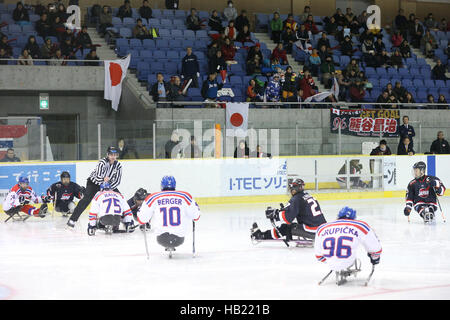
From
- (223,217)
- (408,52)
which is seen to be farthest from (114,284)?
(408,52)

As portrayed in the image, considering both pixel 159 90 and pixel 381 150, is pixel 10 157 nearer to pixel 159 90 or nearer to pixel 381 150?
pixel 159 90

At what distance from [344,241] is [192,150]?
9.96m

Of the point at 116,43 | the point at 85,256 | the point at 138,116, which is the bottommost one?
the point at 85,256

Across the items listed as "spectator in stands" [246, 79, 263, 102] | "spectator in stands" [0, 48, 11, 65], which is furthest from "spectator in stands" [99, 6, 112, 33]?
"spectator in stands" [246, 79, 263, 102]

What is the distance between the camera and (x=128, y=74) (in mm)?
20203

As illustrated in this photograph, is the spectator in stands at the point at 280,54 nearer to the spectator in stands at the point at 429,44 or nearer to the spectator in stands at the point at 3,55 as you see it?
the spectator in stands at the point at 429,44

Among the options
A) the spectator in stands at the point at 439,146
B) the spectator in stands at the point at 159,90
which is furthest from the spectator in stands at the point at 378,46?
the spectator in stands at the point at 159,90

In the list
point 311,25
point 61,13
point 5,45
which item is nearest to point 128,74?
point 61,13

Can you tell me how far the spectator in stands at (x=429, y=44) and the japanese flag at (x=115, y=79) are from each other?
38.2 ft

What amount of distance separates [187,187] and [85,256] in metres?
7.15

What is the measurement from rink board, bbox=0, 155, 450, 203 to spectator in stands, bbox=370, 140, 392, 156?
0.18 meters
